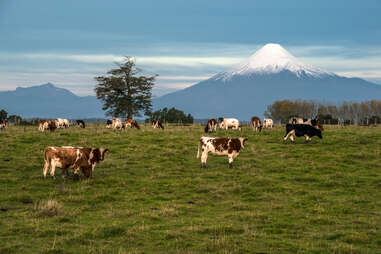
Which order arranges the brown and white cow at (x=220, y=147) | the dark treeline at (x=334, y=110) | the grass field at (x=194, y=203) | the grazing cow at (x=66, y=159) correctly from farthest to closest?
the dark treeline at (x=334, y=110) < the brown and white cow at (x=220, y=147) < the grazing cow at (x=66, y=159) < the grass field at (x=194, y=203)

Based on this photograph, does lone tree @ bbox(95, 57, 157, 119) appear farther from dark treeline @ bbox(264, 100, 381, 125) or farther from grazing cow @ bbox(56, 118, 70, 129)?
dark treeline @ bbox(264, 100, 381, 125)

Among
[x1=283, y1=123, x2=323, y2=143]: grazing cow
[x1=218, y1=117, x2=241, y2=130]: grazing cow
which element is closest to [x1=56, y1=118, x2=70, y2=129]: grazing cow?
[x1=218, y1=117, x2=241, y2=130]: grazing cow

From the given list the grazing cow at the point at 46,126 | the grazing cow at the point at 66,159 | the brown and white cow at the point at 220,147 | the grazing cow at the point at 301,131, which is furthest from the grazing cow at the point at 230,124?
the grazing cow at the point at 66,159

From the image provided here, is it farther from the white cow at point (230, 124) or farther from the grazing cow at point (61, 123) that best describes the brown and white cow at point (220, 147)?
the grazing cow at point (61, 123)

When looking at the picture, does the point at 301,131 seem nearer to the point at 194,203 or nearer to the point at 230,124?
the point at 230,124

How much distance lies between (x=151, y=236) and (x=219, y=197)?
5570 mm

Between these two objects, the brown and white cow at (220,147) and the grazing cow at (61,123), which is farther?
the grazing cow at (61,123)

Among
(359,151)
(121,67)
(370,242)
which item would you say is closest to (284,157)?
(359,151)

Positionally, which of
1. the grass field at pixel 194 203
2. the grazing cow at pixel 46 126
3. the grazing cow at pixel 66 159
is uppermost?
the grazing cow at pixel 46 126

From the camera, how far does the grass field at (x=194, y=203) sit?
1059 cm

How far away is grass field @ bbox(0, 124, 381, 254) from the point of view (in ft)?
34.8

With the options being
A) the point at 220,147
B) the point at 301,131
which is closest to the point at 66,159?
the point at 220,147

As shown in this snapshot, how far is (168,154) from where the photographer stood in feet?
86.0

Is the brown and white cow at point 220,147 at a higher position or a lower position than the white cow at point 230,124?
lower
